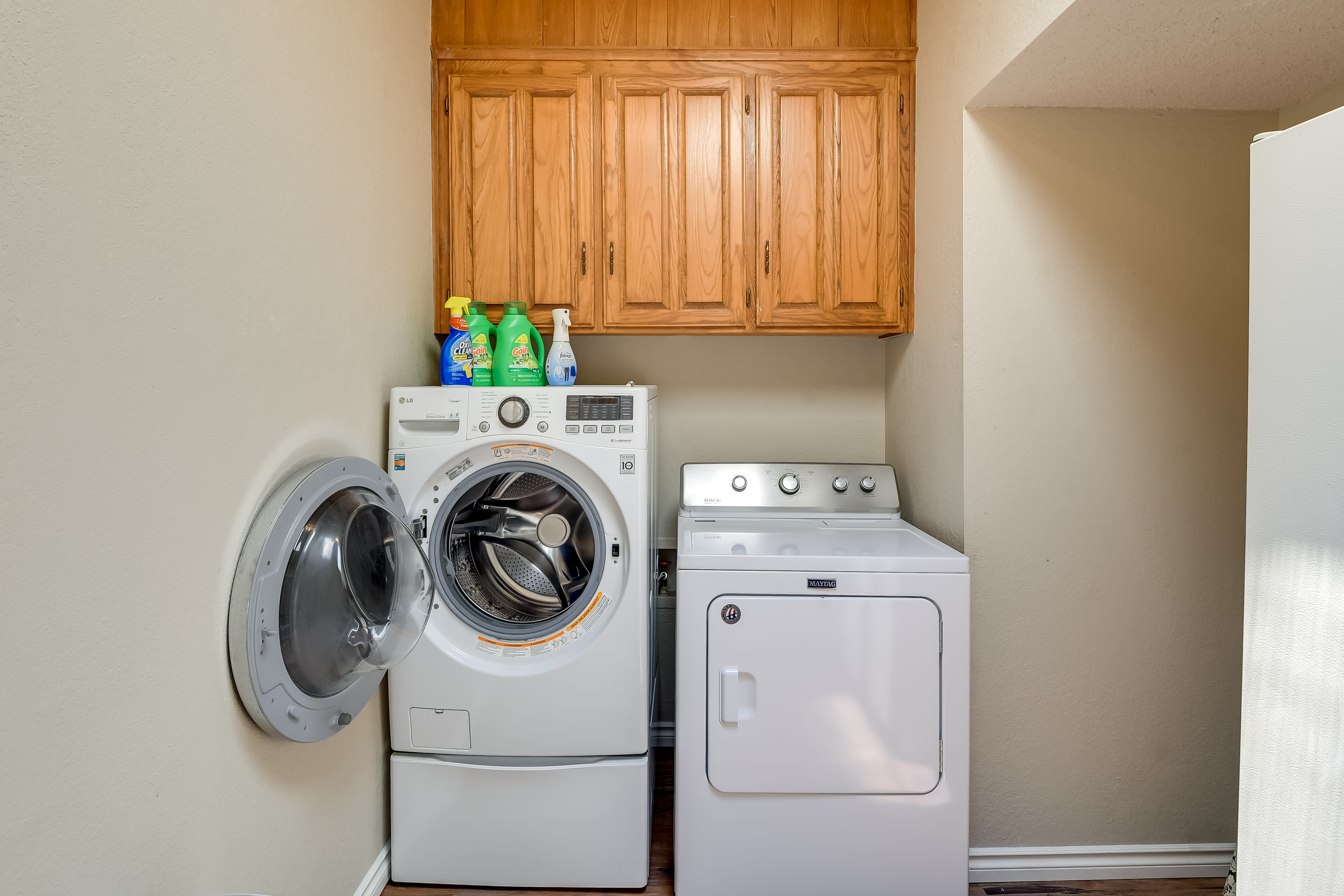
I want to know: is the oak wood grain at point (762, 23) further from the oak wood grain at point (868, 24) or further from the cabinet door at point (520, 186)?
the cabinet door at point (520, 186)

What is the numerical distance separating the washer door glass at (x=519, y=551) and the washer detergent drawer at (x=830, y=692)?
0.45 m

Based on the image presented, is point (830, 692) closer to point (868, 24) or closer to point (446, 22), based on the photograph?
point (868, 24)

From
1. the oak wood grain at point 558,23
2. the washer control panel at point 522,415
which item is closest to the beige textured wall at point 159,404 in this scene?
the washer control panel at point 522,415

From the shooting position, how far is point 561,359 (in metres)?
1.98

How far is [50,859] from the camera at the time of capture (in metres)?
0.84

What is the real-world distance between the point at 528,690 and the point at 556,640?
14 centimetres

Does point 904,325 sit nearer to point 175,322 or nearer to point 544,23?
point 544,23

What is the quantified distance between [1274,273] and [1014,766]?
1.44 m

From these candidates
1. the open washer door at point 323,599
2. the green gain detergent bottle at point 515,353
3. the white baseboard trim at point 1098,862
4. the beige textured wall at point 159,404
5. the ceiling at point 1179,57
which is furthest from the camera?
the green gain detergent bottle at point 515,353

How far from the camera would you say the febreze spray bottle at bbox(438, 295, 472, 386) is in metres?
1.92

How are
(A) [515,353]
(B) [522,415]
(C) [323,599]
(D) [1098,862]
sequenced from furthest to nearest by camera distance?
(A) [515,353] → (D) [1098,862] → (B) [522,415] → (C) [323,599]

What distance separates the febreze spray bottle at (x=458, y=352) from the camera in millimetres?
1925

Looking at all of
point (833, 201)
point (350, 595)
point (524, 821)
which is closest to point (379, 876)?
point (524, 821)

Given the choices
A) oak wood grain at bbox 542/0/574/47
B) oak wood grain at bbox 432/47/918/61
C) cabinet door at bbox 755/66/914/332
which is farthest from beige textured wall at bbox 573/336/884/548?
oak wood grain at bbox 542/0/574/47
